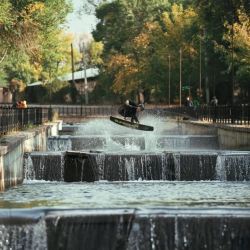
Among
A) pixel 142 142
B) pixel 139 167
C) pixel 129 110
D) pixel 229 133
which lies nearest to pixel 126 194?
pixel 139 167

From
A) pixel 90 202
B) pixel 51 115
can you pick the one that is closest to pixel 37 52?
pixel 51 115

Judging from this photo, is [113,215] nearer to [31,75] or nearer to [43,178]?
[43,178]

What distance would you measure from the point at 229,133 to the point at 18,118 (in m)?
9.46

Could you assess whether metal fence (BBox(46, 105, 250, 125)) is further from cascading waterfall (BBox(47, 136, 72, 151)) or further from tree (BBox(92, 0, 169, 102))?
tree (BBox(92, 0, 169, 102))

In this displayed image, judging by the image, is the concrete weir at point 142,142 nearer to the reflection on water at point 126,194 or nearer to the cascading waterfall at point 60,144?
the cascading waterfall at point 60,144

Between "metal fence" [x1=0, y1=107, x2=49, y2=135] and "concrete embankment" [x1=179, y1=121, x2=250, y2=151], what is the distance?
27.2ft

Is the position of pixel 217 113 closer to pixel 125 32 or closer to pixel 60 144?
pixel 60 144

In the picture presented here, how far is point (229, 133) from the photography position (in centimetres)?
3447

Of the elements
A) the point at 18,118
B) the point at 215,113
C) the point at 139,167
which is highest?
the point at 18,118

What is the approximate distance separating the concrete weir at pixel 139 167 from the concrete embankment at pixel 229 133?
550 cm

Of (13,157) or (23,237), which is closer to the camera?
(23,237)

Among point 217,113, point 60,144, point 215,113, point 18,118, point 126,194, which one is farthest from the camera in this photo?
point 215,113

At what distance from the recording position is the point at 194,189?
70.4ft

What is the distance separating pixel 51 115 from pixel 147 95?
52630mm
